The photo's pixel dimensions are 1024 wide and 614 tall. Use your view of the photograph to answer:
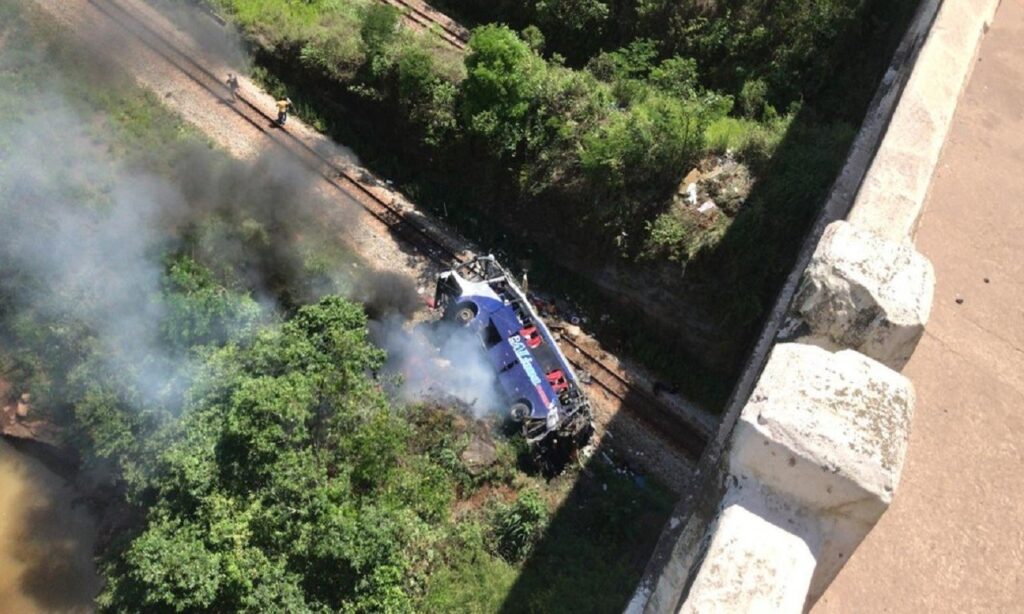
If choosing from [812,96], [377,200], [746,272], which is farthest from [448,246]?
[812,96]

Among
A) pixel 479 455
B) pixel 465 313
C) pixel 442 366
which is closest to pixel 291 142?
pixel 465 313

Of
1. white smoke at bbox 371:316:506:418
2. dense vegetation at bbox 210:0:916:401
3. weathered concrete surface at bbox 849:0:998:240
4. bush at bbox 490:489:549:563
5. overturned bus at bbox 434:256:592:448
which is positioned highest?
weathered concrete surface at bbox 849:0:998:240

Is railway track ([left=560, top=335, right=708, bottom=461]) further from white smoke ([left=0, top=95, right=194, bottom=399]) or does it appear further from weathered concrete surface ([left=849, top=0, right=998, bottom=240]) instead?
weathered concrete surface ([left=849, top=0, right=998, bottom=240])

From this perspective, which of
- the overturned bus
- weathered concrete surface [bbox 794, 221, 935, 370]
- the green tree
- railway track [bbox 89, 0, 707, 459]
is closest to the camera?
weathered concrete surface [bbox 794, 221, 935, 370]

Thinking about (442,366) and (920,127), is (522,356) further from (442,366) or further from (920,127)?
(920,127)

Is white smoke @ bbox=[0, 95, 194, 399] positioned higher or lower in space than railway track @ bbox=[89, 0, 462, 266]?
lower

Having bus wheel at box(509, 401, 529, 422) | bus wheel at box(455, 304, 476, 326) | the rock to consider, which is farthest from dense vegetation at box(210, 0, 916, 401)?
the rock

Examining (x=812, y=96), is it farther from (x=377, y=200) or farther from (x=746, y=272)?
(x=377, y=200)
